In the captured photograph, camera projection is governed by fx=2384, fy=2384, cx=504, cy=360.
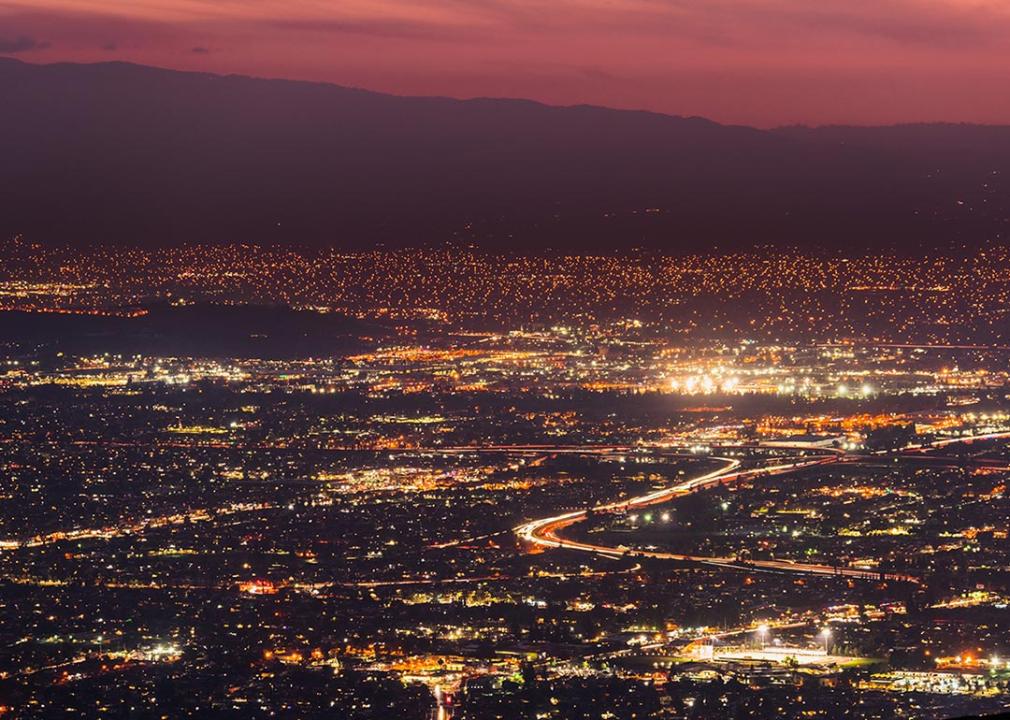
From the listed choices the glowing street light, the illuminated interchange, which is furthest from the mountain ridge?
the glowing street light

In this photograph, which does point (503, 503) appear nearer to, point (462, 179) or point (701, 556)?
point (701, 556)

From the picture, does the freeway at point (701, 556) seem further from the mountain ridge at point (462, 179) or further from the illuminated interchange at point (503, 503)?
the mountain ridge at point (462, 179)

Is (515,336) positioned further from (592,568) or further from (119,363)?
(592,568)

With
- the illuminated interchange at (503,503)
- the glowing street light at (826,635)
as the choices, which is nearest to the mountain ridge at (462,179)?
the illuminated interchange at (503,503)

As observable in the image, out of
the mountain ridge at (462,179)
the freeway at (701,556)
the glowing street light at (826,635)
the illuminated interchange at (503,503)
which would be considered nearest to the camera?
the illuminated interchange at (503,503)

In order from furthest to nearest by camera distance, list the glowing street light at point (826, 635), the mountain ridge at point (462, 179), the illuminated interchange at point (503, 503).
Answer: the mountain ridge at point (462, 179) < the glowing street light at point (826, 635) < the illuminated interchange at point (503, 503)

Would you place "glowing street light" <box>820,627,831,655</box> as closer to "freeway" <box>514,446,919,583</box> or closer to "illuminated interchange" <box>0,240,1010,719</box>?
"illuminated interchange" <box>0,240,1010,719</box>

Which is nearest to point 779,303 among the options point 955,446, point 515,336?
point 515,336
